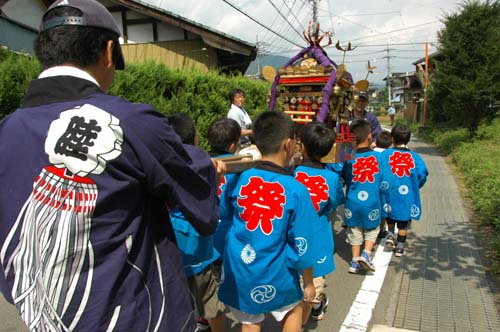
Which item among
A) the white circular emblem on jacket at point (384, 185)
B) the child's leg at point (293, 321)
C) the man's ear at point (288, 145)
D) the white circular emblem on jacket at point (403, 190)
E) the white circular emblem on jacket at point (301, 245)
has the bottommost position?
the child's leg at point (293, 321)

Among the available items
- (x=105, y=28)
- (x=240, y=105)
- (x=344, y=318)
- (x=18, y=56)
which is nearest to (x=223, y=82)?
(x=240, y=105)

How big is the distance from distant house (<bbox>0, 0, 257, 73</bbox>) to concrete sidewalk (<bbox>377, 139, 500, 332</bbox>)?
8.44 metres

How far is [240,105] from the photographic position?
23.2 feet

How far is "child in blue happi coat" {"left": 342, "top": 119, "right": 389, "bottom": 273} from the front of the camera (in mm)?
4117

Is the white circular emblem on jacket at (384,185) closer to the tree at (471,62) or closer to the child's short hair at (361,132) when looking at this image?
the child's short hair at (361,132)

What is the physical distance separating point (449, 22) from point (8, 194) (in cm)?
1663

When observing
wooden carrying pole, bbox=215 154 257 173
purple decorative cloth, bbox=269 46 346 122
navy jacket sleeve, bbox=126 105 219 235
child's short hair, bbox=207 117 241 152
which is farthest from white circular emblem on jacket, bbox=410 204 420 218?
navy jacket sleeve, bbox=126 105 219 235

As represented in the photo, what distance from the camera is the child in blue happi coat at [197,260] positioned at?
7.89 ft

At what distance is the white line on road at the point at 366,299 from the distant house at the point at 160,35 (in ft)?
29.2

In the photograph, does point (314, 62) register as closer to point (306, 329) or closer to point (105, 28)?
point (306, 329)

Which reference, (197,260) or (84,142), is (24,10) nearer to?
(197,260)

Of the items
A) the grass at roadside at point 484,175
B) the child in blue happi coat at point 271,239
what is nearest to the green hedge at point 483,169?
the grass at roadside at point 484,175

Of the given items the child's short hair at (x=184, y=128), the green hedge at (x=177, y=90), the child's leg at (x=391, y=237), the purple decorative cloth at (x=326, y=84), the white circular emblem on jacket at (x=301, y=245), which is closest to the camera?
the white circular emblem on jacket at (x=301, y=245)

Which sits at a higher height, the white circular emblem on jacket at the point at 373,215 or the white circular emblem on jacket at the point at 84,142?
the white circular emblem on jacket at the point at 84,142
